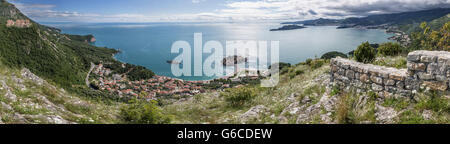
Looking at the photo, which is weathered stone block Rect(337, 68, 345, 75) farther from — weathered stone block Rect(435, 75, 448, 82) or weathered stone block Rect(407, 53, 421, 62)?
weathered stone block Rect(435, 75, 448, 82)

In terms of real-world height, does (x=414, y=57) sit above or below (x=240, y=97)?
above

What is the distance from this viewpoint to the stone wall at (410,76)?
451 cm

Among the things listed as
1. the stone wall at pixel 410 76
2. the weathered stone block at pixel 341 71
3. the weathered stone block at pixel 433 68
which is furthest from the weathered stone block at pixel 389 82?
the weathered stone block at pixel 341 71

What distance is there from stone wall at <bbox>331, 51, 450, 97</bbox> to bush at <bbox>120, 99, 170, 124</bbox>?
5.81m

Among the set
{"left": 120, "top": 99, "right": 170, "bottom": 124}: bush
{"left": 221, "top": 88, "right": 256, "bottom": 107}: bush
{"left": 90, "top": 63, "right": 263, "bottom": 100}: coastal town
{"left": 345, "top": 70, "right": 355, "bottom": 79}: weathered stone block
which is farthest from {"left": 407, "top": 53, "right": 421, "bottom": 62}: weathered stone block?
{"left": 90, "top": 63, "right": 263, "bottom": 100}: coastal town

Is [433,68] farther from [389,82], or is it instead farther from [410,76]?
[389,82]

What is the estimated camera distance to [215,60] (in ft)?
350

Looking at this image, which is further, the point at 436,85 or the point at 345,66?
the point at 345,66

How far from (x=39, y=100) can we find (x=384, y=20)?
239658mm

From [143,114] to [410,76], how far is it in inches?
275

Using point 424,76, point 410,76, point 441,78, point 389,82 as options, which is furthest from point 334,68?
point 441,78

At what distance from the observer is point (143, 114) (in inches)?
240
